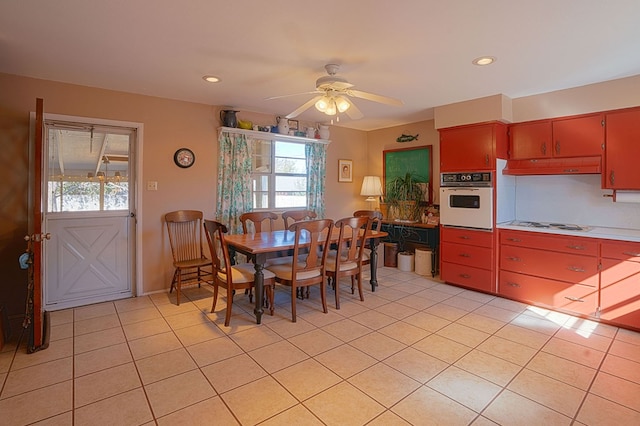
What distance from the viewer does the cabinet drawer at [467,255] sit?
156 inches

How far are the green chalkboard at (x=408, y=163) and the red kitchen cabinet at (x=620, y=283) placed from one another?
239 cm

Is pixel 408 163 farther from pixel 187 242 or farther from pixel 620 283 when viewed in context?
pixel 187 242

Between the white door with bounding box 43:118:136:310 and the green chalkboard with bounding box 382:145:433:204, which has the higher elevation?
the green chalkboard with bounding box 382:145:433:204

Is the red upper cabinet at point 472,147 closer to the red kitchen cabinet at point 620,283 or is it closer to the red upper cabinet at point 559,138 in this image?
the red upper cabinet at point 559,138

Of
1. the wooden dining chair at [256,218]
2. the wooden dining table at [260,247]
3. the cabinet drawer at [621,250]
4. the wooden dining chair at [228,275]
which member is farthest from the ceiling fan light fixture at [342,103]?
the cabinet drawer at [621,250]

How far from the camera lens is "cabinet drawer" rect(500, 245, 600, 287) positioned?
126 inches

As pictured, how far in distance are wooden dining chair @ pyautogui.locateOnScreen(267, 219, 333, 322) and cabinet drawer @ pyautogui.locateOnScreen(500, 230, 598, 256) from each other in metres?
2.19

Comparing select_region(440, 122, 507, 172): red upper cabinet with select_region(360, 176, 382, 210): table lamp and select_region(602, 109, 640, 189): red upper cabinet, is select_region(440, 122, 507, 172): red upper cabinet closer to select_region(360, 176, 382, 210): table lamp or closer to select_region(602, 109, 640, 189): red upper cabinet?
select_region(602, 109, 640, 189): red upper cabinet

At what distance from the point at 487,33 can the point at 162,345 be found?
3.50m

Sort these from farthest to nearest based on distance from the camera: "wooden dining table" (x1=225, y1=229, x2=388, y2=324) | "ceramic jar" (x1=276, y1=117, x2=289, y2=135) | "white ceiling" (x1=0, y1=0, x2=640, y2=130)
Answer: "ceramic jar" (x1=276, y1=117, x2=289, y2=135) < "wooden dining table" (x1=225, y1=229, x2=388, y2=324) < "white ceiling" (x1=0, y1=0, x2=640, y2=130)

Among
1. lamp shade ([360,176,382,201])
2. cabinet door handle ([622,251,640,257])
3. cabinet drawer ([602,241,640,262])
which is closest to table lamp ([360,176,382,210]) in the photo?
lamp shade ([360,176,382,201])

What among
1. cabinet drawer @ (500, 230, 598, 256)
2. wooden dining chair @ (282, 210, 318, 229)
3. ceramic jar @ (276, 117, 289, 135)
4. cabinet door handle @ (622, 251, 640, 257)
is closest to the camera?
cabinet door handle @ (622, 251, 640, 257)

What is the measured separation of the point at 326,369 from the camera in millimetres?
2332

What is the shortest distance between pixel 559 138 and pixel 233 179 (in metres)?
3.97
